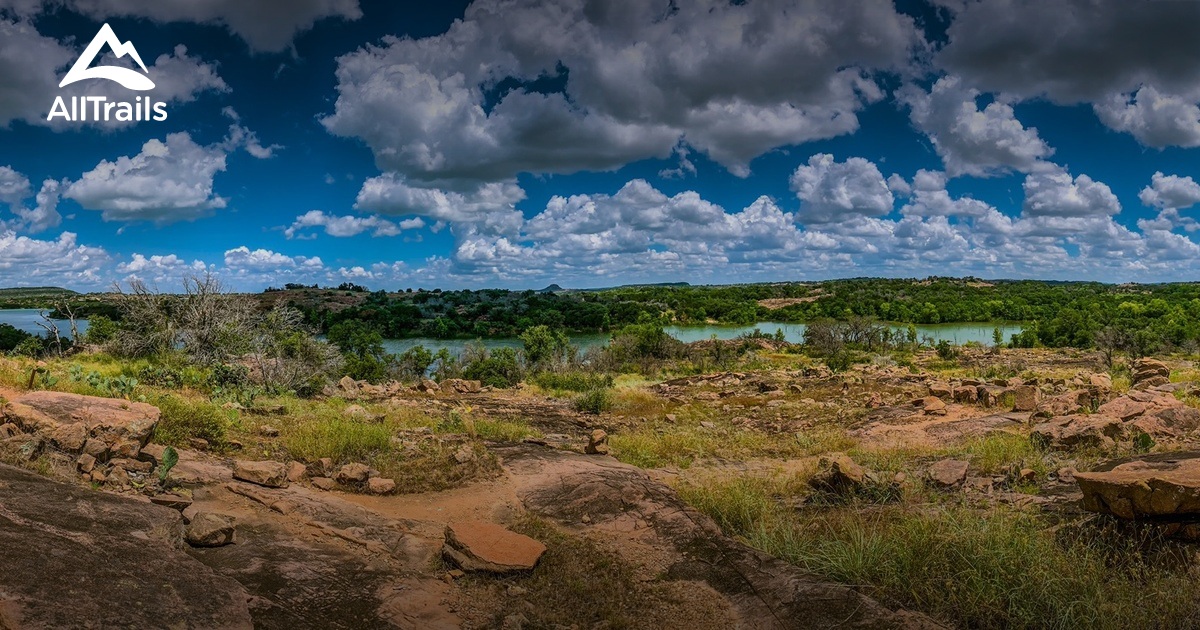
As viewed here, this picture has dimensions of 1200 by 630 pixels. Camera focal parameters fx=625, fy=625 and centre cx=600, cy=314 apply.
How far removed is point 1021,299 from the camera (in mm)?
88000

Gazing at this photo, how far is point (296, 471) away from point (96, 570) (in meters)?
3.84

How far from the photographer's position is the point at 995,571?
4.78 m

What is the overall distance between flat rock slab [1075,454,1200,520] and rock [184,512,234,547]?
25.2 feet

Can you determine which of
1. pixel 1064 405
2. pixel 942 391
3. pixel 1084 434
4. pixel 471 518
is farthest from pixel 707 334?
pixel 471 518

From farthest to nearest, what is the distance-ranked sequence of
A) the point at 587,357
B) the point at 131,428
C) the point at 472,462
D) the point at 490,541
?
the point at 587,357 < the point at 472,462 < the point at 131,428 < the point at 490,541

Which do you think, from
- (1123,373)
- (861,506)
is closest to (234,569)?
(861,506)

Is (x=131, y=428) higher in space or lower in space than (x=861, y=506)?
higher

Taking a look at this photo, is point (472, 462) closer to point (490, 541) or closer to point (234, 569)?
point (490, 541)

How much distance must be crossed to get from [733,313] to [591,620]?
82.6 metres

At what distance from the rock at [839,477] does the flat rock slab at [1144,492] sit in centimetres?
223

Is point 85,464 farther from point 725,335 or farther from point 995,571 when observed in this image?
point 725,335

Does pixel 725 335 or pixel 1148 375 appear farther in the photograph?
pixel 725 335

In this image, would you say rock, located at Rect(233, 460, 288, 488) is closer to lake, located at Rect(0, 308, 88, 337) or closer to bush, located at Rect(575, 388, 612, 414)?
bush, located at Rect(575, 388, 612, 414)

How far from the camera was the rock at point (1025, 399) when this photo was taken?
13727 millimetres
